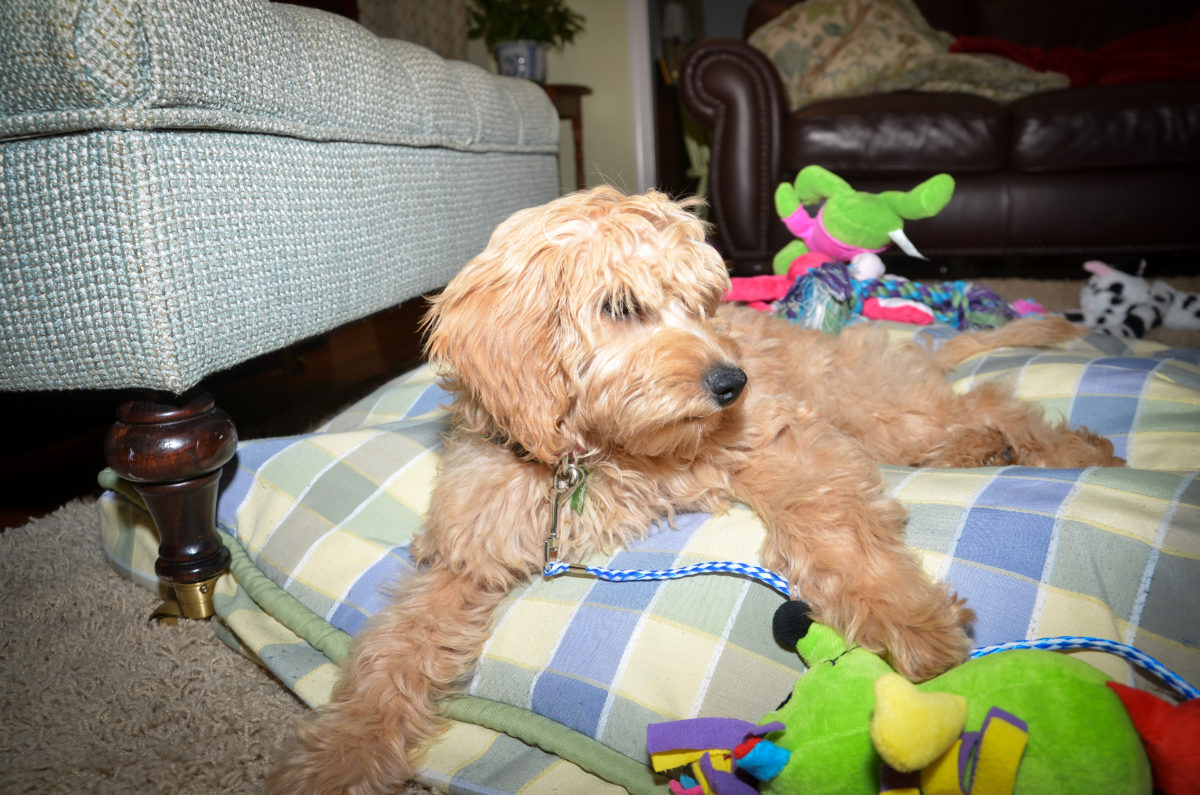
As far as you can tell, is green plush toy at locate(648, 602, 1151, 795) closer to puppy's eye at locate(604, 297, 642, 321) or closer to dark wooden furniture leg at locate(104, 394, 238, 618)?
puppy's eye at locate(604, 297, 642, 321)

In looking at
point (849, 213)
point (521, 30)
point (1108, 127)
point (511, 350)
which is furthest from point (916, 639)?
point (521, 30)

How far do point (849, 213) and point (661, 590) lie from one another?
1.73m

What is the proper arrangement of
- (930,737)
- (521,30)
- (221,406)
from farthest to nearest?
(521,30) < (221,406) < (930,737)

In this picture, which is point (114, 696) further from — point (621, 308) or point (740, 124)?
point (740, 124)

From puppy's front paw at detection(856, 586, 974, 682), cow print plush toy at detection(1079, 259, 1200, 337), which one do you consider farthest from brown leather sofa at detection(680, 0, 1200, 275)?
puppy's front paw at detection(856, 586, 974, 682)

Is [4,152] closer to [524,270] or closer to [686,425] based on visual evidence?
[524,270]

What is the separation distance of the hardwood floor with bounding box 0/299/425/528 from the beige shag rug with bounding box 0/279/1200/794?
1.85 feet

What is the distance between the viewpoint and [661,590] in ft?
4.25

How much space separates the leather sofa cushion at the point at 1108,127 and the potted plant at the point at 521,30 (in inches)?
136

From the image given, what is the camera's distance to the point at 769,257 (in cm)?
425

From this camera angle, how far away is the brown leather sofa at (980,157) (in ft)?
12.0

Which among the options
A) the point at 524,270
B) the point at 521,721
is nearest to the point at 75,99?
the point at 524,270

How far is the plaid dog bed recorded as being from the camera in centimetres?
112

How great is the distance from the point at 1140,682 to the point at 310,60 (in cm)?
207
